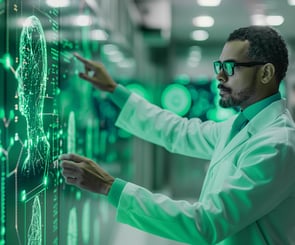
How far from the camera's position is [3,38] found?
3.23ft

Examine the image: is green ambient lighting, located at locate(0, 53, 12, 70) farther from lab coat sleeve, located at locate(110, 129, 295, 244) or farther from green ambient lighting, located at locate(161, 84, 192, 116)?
green ambient lighting, located at locate(161, 84, 192, 116)

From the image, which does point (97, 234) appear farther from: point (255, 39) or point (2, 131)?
point (2, 131)

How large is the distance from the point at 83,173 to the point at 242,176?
0.47 metres

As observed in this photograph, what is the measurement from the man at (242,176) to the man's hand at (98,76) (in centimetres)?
58

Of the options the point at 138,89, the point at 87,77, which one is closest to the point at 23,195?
the point at 87,77

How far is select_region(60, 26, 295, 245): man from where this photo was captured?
144cm

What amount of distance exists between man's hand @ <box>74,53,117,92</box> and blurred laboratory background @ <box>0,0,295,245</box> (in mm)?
54

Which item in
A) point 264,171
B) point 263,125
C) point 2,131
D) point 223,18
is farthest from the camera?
point 223,18

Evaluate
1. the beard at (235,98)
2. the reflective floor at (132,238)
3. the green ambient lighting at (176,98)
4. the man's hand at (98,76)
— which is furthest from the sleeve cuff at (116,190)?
the green ambient lighting at (176,98)

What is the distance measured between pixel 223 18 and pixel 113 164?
2.52 metres

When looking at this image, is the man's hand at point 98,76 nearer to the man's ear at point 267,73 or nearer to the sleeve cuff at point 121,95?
the sleeve cuff at point 121,95

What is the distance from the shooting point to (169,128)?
7.00ft

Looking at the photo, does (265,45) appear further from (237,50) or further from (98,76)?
(98,76)

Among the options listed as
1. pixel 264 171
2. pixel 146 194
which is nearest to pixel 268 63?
pixel 264 171
